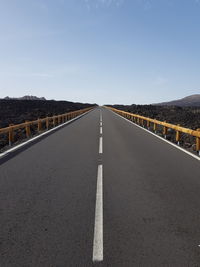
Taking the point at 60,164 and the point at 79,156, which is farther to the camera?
the point at 79,156

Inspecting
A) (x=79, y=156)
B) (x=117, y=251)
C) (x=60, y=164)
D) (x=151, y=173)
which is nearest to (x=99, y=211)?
(x=117, y=251)

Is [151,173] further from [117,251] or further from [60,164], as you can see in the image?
[117,251]

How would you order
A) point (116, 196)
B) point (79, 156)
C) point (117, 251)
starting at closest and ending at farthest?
point (117, 251), point (116, 196), point (79, 156)

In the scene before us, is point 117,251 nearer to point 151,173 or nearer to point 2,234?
point 2,234

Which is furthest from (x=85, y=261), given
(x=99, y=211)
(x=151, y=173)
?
(x=151, y=173)

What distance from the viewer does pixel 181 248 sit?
3.78 meters

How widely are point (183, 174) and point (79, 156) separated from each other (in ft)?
12.6

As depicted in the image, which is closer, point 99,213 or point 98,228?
point 98,228

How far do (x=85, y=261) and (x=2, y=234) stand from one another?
1376mm

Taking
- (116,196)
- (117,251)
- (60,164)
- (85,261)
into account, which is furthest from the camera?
(60,164)

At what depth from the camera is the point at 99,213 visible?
16.3ft

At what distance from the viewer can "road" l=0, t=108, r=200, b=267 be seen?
3.59 m

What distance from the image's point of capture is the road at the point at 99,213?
11.8ft

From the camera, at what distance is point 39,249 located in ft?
12.2
